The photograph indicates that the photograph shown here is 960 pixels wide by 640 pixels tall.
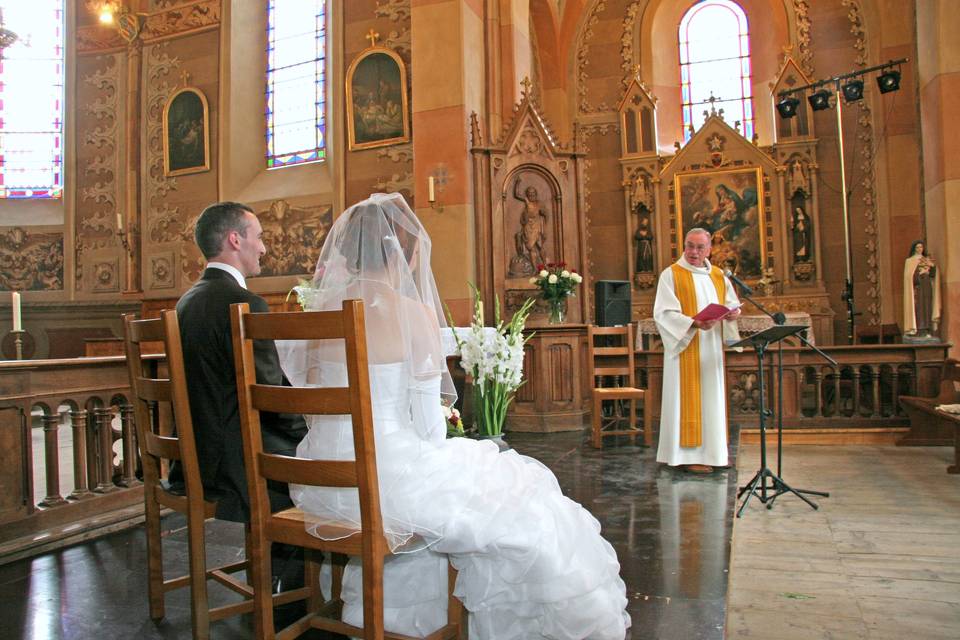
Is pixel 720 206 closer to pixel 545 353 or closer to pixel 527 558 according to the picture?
pixel 545 353

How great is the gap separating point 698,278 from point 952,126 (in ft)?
18.4

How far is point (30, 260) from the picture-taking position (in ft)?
37.3

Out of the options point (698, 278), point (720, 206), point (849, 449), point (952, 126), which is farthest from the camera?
point (720, 206)

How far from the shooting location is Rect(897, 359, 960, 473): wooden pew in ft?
20.9

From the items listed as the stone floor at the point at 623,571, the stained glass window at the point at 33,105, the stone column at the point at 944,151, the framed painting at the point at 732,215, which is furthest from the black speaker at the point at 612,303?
the stained glass window at the point at 33,105

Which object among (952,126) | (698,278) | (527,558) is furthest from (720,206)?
(527,558)

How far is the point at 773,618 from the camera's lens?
2951 millimetres

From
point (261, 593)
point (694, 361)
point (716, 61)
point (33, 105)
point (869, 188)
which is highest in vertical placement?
point (716, 61)

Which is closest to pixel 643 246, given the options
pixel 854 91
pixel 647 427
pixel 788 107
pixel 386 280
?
pixel 788 107

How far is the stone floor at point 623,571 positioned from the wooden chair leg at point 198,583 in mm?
218

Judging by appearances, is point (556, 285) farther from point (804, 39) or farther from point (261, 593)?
point (804, 39)

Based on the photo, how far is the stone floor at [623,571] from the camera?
2.43m

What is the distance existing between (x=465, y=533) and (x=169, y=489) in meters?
1.25

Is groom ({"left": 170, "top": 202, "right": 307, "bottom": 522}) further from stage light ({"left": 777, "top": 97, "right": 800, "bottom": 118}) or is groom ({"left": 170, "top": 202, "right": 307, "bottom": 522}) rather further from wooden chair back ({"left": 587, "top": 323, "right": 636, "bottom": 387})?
stage light ({"left": 777, "top": 97, "right": 800, "bottom": 118})
